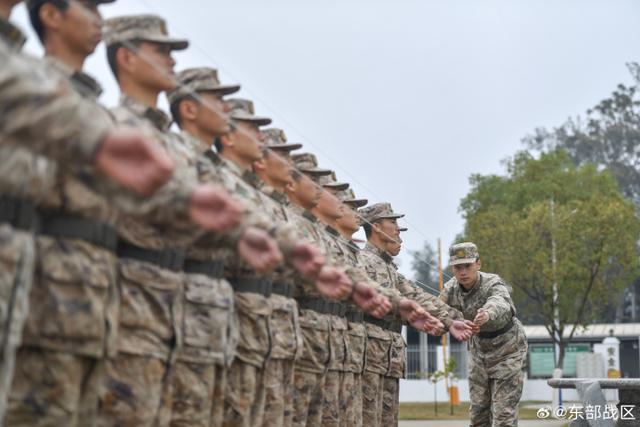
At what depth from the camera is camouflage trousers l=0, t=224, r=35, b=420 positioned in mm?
3502

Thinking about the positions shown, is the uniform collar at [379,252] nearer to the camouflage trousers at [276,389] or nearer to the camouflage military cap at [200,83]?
the camouflage trousers at [276,389]

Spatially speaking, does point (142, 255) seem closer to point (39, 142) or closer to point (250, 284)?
point (250, 284)

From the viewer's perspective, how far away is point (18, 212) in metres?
3.69

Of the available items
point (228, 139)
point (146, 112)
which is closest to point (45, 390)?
point (146, 112)

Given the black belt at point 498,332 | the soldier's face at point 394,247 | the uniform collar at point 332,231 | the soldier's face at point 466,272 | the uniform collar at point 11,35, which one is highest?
the soldier's face at point 394,247

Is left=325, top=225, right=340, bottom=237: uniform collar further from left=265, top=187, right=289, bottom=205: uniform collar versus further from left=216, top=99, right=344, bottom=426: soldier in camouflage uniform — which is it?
left=216, top=99, right=344, bottom=426: soldier in camouflage uniform

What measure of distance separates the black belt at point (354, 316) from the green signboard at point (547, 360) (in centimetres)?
2376

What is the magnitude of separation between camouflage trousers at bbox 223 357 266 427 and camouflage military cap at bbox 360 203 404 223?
12.8ft

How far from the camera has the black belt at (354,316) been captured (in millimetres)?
8031

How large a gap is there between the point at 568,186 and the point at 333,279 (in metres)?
28.3

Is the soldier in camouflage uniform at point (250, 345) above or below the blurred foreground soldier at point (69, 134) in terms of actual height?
below

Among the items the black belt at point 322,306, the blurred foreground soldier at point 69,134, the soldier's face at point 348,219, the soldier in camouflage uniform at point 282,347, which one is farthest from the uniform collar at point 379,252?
the blurred foreground soldier at point 69,134

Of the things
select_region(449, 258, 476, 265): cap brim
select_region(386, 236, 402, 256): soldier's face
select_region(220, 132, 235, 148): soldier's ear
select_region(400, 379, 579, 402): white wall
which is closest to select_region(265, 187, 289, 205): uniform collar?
→ select_region(220, 132, 235, 148): soldier's ear

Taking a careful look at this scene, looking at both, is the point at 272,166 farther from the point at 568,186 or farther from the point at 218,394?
the point at 568,186
